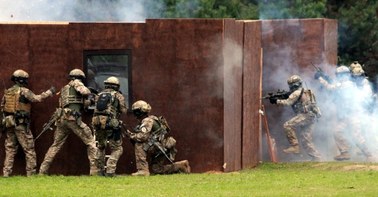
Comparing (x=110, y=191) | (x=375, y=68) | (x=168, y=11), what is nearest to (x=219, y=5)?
(x=168, y=11)

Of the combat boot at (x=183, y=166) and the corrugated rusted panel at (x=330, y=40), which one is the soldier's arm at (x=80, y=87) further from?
the corrugated rusted panel at (x=330, y=40)

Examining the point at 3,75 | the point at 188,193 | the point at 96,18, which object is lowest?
the point at 188,193

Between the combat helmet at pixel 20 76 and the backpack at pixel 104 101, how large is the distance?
1.39 m

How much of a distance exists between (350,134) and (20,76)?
292 inches

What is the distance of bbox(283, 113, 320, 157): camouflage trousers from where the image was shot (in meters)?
26.6

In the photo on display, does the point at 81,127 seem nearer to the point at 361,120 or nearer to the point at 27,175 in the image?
the point at 27,175

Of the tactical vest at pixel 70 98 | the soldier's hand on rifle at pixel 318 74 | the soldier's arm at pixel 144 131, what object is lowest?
the soldier's arm at pixel 144 131

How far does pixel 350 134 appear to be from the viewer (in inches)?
1075

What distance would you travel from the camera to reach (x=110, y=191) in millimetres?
20234

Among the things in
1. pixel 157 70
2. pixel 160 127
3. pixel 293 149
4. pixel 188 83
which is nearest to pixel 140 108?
pixel 160 127

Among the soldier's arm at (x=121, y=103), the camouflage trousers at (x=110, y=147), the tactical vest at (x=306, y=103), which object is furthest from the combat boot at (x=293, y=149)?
the soldier's arm at (x=121, y=103)

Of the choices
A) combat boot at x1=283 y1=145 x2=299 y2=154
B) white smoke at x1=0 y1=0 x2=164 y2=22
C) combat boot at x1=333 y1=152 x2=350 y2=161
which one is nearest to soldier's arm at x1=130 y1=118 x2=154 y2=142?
combat boot at x1=283 y1=145 x2=299 y2=154

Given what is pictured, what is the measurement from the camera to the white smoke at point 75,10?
30.7 m

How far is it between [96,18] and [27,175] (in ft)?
34.5
